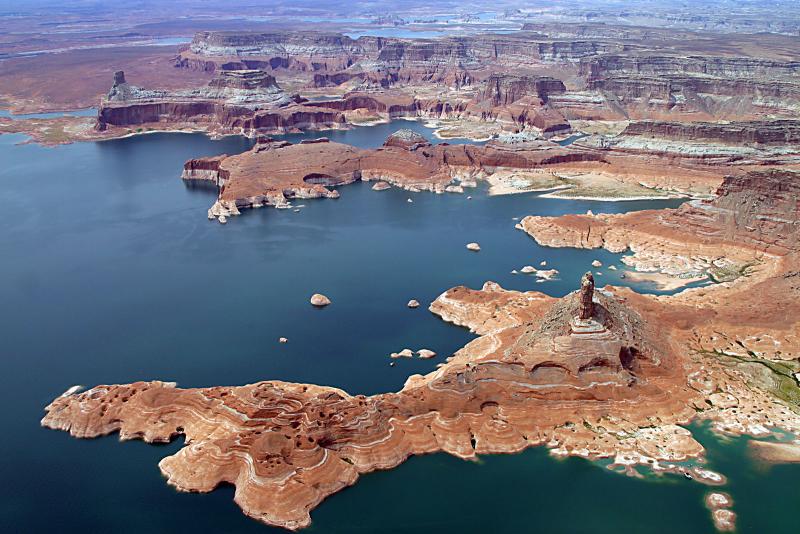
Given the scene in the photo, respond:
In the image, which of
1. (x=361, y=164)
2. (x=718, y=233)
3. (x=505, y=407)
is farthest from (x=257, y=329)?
(x=361, y=164)

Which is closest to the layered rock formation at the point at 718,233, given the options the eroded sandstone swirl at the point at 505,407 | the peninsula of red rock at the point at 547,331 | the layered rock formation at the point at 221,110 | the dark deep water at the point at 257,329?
the peninsula of red rock at the point at 547,331

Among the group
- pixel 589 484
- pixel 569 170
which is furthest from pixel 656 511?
pixel 569 170

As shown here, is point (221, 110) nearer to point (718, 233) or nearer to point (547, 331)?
point (718, 233)

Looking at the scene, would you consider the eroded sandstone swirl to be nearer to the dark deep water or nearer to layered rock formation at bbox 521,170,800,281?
the dark deep water

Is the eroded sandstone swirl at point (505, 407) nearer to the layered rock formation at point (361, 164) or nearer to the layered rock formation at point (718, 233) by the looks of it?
the layered rock formation at point (718, 233)

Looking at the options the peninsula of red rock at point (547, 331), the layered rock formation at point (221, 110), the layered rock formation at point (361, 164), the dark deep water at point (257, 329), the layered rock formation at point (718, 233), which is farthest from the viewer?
the layered rock formation at point (221, 110)

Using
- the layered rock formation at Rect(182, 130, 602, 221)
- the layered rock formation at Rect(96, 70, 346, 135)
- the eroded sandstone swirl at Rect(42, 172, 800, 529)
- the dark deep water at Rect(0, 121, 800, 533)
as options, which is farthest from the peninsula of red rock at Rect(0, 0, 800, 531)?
the layered rock formation at Rect(96, 70, 346, 135)
